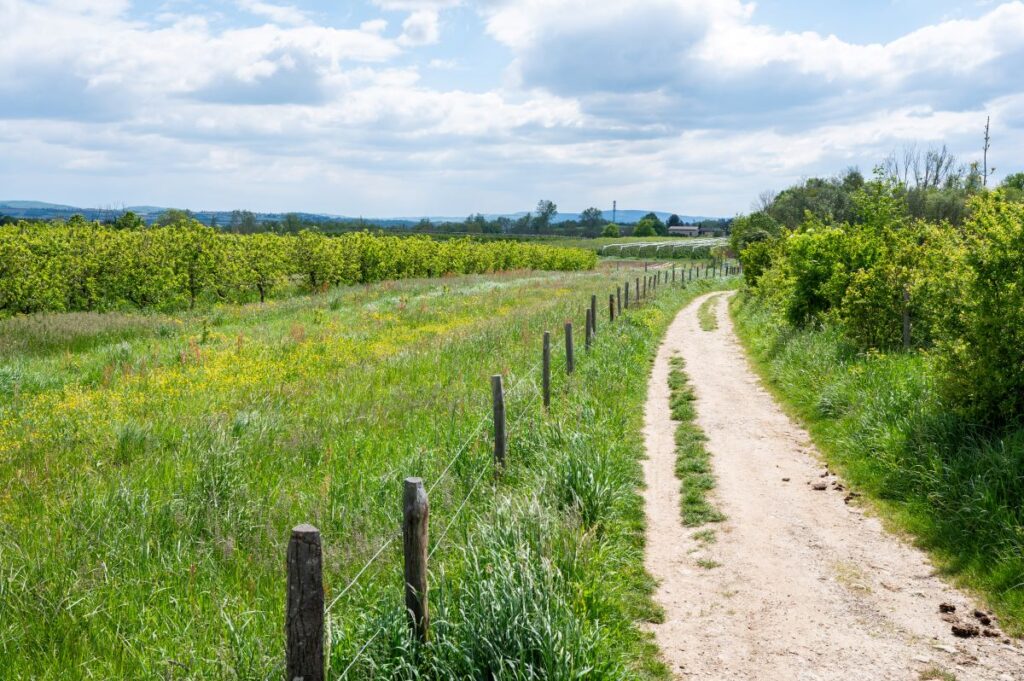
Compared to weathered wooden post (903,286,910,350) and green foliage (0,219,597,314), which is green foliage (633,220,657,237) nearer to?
green foliage (0,219,597,314)

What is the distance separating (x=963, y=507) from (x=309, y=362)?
11722 mm

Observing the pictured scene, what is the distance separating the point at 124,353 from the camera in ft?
50.8

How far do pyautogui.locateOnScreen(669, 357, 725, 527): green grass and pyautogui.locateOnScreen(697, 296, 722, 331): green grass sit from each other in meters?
11.6

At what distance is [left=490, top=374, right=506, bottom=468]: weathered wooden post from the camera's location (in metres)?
6.79

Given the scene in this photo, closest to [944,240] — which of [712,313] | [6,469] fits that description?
[6,469]

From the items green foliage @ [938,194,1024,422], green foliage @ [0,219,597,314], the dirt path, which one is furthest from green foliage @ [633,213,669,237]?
the dirt path

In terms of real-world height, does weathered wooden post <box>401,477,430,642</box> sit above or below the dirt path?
above

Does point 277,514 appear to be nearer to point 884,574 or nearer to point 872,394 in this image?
point 884,574

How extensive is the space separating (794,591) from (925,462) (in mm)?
3018

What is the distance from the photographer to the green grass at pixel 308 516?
4.12 meters

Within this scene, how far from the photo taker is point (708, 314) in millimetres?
28625

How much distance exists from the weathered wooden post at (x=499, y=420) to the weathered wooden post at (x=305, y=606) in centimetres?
388

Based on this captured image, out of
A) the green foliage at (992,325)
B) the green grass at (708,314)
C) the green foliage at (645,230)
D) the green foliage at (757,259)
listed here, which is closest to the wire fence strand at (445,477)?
the green foliage at (992,325)

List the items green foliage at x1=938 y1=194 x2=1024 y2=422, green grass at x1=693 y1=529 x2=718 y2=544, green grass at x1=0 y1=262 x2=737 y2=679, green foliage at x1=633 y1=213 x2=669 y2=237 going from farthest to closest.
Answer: green foliage at x1=633 y1=213 x2=669 y2=237 → green foliage at x1=938 y1=194 x2=1024 y2=422 → green grass at x1=693 y1=529 x2=718 y2=544 → green grass at x1=0 y1=262 x2=737 y2=679
